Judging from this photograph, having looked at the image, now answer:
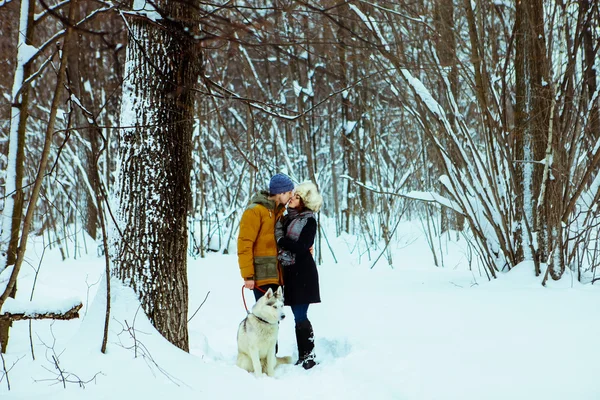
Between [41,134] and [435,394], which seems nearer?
[435,394]

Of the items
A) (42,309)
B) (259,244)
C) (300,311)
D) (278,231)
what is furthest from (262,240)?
(42,309)

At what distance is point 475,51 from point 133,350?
5.01m

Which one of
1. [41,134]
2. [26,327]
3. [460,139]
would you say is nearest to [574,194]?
[460,139]

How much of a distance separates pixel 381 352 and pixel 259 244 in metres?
1.42

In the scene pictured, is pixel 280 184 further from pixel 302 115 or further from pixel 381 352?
pixel 381 352

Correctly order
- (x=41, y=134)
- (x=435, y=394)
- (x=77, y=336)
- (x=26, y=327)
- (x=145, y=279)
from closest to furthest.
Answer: (x=435, y=394) < (x=77, y=336) < (x=145, y=279) < (x=26, y=327) < (x=41, y=134)

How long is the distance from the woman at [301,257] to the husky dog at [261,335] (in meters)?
0.24

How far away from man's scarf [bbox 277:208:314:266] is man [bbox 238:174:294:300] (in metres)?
0.09

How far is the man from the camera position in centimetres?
431

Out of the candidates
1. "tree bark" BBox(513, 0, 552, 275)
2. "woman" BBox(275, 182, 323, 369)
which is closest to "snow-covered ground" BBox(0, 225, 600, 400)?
"woman" BBox(275, 182, 323, 369)

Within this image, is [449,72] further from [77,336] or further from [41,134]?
[41,134]

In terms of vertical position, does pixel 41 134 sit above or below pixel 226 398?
above

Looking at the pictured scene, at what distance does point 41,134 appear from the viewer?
14.9 meters

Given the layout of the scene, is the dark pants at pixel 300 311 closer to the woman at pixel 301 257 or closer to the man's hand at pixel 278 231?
the woman at pixel 301 257
